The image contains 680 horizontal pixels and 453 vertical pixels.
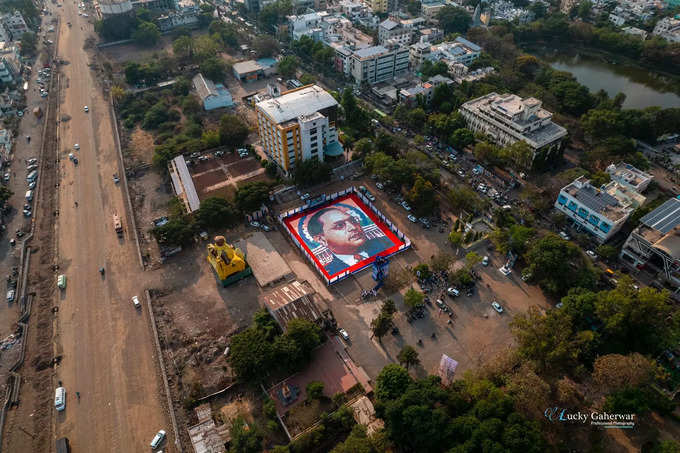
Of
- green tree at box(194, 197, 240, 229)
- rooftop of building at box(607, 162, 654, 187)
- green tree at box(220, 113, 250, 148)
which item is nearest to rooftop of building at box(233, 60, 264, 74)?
green tree at box(220, 113, 250, 148)

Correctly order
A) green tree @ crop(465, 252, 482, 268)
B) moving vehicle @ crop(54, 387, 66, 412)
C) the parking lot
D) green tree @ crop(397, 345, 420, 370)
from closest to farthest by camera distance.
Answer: moving vehicle @ crop(54, 387, 66, 412)
green tree @ crop(397, 345, 420, 370)
the parking lot
green tree @ crop(465, 252, 482, 268)

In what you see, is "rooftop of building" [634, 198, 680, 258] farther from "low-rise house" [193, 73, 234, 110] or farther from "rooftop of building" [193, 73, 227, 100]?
"rooftop of building" [193, 73, 227, 100]

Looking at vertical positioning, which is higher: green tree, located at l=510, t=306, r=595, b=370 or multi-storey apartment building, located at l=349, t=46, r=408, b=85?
multi-storey apartment building, located at l=349, t=46, r=408, b=85

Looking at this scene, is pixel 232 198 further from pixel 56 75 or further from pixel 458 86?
pixel 56 75

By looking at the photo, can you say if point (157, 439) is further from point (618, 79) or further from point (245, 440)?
point (618, 79)

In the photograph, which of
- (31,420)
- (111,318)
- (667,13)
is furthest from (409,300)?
(667,13)

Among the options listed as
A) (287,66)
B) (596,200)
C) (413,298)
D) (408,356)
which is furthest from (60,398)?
(287,66)

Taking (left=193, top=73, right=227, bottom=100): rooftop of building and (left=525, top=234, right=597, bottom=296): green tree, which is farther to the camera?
(left=193, top=73, right=227, bottom=100): rooftop of building

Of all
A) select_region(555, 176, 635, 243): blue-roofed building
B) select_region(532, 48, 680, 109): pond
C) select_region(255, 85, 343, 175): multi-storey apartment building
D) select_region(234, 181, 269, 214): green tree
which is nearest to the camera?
select_region(555, 176, 635, 243): blue-roofed building
